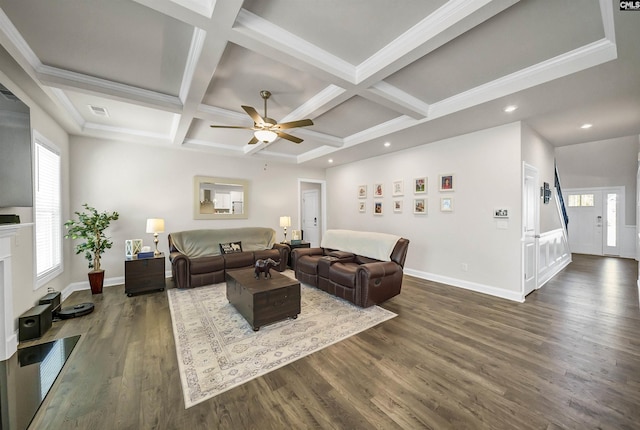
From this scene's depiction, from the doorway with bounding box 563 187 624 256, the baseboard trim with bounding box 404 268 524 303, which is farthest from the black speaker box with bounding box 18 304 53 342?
the doorway with bounding box 563 187 624 256

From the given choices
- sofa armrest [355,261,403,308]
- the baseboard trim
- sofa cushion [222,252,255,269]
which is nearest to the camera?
sofa armrest [355,261,403,308]

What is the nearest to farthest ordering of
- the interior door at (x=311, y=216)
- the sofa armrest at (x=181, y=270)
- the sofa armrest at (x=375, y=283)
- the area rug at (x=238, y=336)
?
the area rug at (x=238, y=336) < the sofa armrest at (x=375, y=283) < the sofa armrest at (x=181, y=270) < the interior door at (x=311, y=216)

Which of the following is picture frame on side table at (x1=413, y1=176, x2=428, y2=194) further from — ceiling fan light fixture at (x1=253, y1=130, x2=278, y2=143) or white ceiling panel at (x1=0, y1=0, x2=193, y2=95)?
white ceiling panel at (x1=0, y1=0, x2=193, y2=95)

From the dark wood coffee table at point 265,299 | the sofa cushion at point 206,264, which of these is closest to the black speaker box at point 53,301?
the sofa cushion at point 206,264

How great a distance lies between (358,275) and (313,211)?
5.03 meters

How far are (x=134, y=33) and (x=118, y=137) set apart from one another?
3073mm

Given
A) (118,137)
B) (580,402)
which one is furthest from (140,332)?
(580,402)

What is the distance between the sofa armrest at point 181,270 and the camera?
4180mm

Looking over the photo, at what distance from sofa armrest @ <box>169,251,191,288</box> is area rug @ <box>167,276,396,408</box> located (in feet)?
1.48

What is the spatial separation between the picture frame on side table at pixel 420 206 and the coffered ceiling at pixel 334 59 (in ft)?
4.98

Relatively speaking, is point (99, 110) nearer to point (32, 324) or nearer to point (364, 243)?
point (32, 324)

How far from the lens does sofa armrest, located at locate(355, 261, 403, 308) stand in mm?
3273

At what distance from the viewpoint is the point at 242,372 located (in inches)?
80.4

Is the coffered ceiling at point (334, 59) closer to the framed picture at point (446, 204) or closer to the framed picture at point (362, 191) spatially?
the framed picture at point (446, 204)
